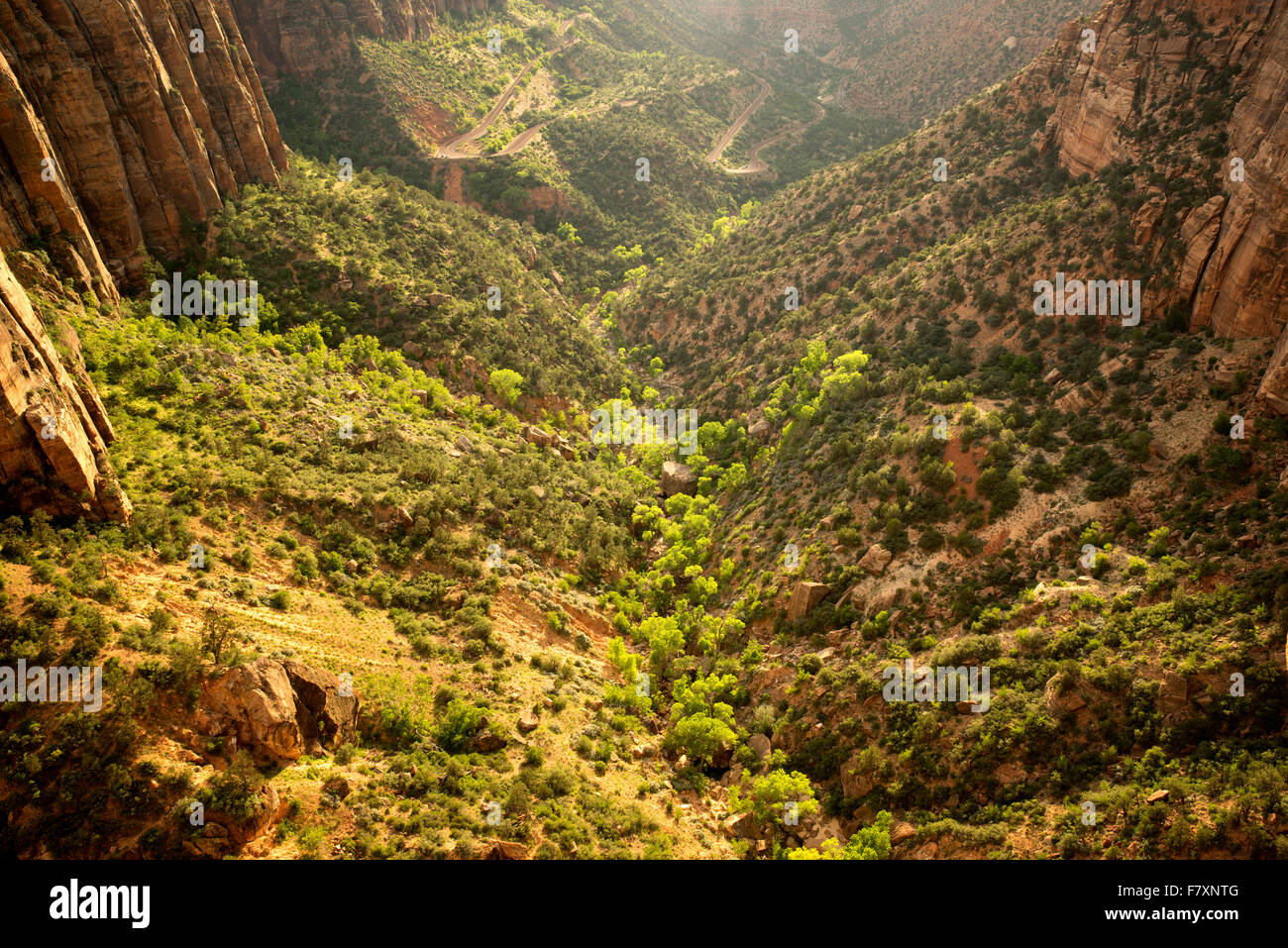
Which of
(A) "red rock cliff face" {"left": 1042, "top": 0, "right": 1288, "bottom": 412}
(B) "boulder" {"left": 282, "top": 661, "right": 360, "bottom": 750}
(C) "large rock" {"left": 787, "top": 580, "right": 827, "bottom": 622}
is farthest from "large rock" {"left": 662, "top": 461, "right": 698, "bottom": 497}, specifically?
(B) "boulder" {"left": 282, "top": 661, "right": 360, "bottom": 750}

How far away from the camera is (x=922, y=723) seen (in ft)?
105

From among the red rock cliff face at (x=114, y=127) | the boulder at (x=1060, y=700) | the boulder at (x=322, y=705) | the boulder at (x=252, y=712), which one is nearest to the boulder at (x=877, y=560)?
the boulder at (x=1060, y=700)

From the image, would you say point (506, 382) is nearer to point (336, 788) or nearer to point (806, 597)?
point (806, 597)

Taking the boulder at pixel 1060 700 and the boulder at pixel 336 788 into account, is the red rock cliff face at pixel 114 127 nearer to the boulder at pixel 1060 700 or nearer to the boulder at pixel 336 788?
the boulder at pixel 336 788

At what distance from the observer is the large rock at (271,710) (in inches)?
964

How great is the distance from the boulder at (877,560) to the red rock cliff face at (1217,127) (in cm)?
1886

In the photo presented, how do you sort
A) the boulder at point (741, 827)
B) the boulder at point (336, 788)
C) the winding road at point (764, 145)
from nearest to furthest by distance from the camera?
the boulder at point (336, 788) → the boulder at point (741, 827) → the winding road at point (764, 145)

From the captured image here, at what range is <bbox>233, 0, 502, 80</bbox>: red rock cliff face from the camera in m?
86.4

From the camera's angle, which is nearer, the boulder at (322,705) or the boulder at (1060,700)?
the boulder at (322,705)

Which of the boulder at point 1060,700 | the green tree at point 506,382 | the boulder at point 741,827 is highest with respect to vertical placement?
the green tree at point 506,382

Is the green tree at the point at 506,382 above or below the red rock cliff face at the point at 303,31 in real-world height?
below

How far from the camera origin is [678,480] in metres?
61.5

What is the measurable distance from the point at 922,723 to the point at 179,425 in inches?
1578

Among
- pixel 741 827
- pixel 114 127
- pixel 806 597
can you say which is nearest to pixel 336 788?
pixel 741 827
